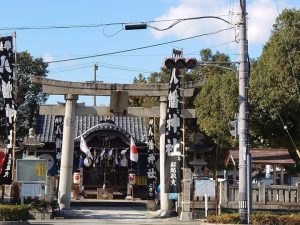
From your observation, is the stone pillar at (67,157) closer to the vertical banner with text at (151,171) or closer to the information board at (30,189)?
the information board at (30,189)

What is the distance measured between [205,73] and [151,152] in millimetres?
15510

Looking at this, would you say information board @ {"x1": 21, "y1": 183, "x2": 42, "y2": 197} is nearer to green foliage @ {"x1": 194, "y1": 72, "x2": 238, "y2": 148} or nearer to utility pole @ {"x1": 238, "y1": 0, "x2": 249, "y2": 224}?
utility pole @ {"x1": 238, "y1": 0, "x2": 249, "y2": 224}

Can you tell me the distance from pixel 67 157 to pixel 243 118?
1082 centimetres

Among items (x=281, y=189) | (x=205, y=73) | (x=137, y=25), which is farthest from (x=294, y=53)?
(x=205, y=73)

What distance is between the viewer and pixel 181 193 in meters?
24.8

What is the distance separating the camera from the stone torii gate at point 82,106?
25922mm

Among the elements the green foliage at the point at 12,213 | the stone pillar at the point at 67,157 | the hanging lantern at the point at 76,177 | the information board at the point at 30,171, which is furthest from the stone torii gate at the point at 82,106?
the hanging lantern at the point at 76,177

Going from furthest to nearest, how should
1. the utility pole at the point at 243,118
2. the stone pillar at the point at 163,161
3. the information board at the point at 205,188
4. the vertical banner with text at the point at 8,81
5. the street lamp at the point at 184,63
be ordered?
the stone pillar at the point at 163,161 < the vertical banner with text at the point at 8,81 < the information board at the point at 205,188 < the street lamp at the point at 184,63 < the utility pole at the point at 243,118

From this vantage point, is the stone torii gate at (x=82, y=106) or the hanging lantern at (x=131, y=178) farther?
the hanging lantern at (x=131, y=178)

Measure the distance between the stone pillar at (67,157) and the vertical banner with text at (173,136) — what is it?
4.59 meters

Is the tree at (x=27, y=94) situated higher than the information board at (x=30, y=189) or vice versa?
the tree at (x=27, y=94)

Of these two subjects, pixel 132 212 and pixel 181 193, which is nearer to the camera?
pixel 181 193

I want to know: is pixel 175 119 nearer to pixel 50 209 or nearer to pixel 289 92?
pixel 50 209

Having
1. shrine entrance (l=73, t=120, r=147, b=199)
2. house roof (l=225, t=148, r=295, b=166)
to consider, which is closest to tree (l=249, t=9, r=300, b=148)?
house roof (l=225, t=148, r=295, b=166)
